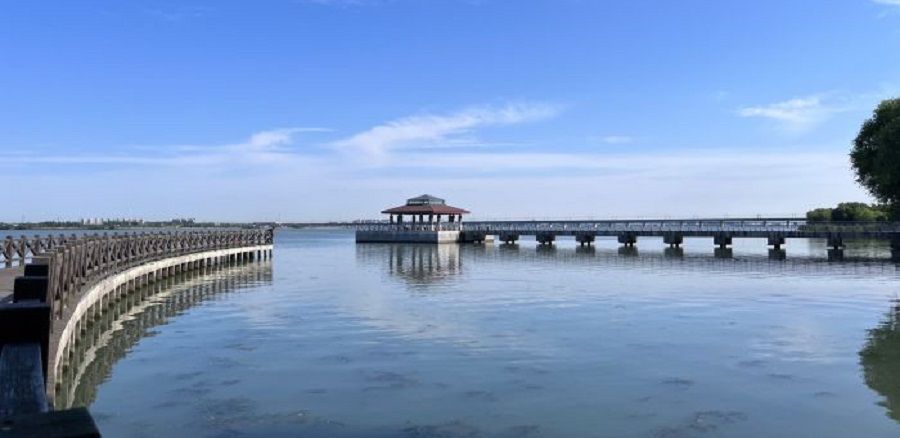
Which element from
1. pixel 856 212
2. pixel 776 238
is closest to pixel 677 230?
pixel 776 238

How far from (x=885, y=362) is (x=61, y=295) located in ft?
49.5

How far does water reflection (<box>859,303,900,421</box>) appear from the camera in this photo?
10857mm

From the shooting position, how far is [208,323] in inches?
739

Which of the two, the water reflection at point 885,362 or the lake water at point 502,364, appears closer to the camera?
the lake water at point 502,364

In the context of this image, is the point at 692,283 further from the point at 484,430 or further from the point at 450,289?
the point at 484,430

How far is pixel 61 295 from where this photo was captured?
505 inches

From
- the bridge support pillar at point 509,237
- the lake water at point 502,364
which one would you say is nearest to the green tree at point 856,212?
the bridge support pillar at point 509,237

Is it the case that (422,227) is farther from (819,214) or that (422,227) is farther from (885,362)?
(819,214)

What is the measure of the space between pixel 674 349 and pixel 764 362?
1.81m

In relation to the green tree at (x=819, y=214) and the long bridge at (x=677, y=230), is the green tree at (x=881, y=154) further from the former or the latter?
the green tree at (x=819, y=214)

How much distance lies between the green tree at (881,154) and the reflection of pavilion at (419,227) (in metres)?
37.2

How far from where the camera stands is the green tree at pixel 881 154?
→ 51.8 metres

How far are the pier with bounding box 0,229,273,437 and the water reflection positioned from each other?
10300 mm

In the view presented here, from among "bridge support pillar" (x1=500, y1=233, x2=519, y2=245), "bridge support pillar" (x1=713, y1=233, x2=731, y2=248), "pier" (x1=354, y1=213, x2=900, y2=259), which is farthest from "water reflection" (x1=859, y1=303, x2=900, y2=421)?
"bridge support pillar" (x1=500, y1=233, x2=519, y2=245)
